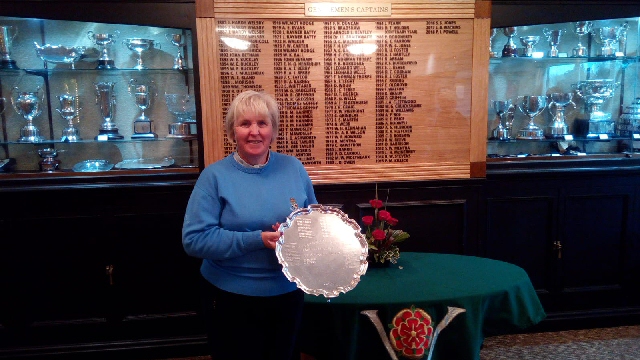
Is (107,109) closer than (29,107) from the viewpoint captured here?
No

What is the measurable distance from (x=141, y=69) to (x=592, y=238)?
3097 mm

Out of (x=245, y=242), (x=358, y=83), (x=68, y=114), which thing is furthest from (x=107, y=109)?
(x=245, y=242)

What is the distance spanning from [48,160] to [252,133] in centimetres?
185

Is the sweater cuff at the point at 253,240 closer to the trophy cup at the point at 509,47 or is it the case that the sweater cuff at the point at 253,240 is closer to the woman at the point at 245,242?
the woman at the point at 245,242

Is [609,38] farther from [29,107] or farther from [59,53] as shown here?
[29,107]

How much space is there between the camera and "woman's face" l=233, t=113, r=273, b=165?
1576 mm

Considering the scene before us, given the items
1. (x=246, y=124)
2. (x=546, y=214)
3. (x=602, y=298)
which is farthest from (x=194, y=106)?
(x=602, y=298)

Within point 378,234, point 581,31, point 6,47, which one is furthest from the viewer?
point 581,31

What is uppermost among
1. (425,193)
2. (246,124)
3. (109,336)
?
(246,124)

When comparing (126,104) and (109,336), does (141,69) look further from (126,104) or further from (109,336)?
(109,336)

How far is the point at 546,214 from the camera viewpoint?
3.04 metres

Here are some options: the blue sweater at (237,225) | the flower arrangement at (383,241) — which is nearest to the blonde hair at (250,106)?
the blue sweater at (237,225)

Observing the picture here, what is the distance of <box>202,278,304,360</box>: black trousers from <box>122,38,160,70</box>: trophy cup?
1.81m

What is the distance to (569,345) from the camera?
289 centimetres
